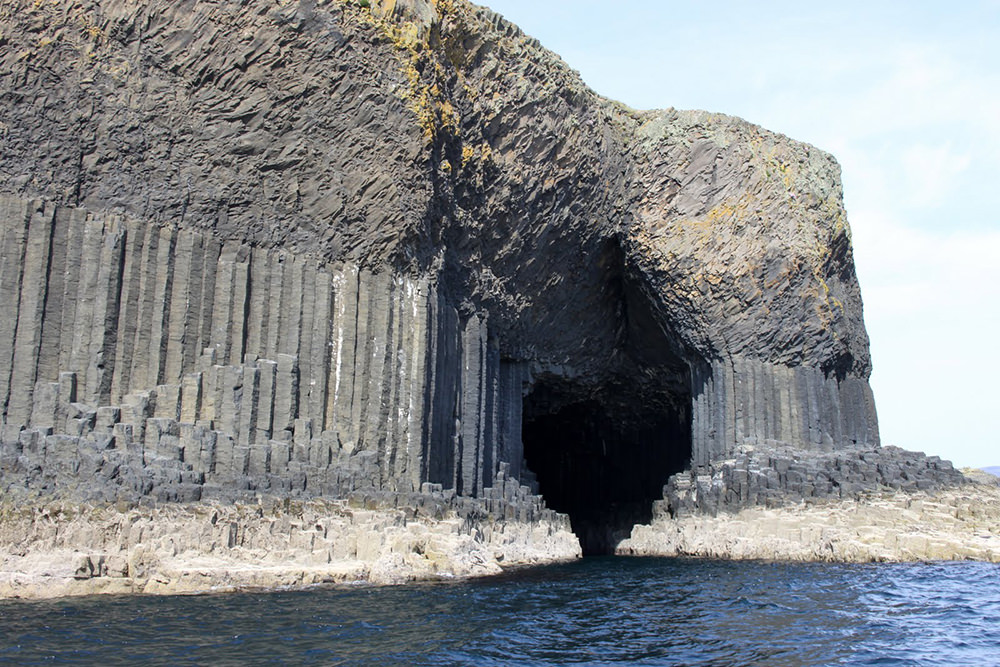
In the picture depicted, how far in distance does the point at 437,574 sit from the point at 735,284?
16688 millimetres

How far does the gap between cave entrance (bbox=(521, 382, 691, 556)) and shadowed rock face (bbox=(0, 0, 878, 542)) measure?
5608mm

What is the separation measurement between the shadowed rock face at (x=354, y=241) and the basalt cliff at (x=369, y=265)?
7 centimetres

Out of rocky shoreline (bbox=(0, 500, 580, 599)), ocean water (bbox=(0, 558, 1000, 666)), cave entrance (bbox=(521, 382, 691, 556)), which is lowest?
ocean water (bbox=(0, 558, 1000, 666))

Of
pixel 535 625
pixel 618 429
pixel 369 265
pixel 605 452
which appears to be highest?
pixel 369 265

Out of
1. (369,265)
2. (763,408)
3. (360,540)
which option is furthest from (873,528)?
(369,265)

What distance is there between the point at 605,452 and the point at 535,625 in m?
29.2

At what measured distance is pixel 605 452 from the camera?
152 feet

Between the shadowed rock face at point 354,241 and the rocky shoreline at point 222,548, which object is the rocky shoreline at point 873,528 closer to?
the shadowed rock face at point 354,241

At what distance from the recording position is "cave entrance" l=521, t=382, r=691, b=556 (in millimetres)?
42375

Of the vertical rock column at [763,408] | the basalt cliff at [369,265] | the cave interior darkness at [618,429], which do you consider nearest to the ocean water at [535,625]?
the basalt cliff at [369,265]

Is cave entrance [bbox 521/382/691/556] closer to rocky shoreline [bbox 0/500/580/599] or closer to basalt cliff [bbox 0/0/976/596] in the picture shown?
basalt cliff [bbox 0/0/976/596]

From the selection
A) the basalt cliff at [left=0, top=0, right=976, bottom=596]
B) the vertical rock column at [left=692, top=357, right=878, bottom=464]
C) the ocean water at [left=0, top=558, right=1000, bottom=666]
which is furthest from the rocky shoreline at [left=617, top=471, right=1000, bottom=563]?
the ocean water at [left=0, top=558, right=1000, bottom=666]

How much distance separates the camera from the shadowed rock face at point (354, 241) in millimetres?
23547

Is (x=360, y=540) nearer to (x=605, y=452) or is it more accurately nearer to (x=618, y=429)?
(x=618, y=429)
